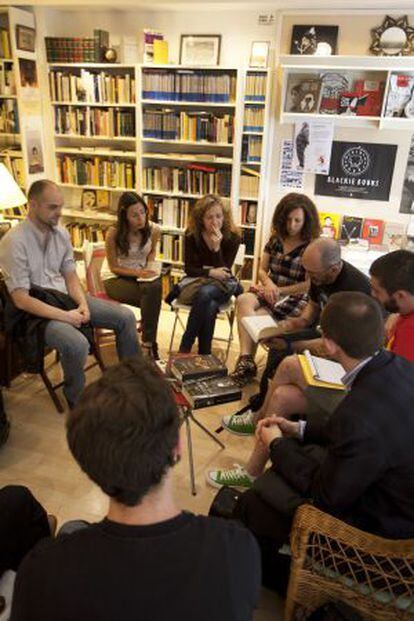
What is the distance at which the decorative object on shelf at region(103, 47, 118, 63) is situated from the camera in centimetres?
391

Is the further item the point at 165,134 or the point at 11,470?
the point at 165,134

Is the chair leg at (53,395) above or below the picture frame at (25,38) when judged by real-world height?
below

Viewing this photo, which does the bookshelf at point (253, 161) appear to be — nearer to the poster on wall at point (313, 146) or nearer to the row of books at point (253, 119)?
the row of books at point (253, 119)

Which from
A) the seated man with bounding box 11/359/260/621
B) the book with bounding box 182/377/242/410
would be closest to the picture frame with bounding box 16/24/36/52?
the book with bounding box 182/377/242/410

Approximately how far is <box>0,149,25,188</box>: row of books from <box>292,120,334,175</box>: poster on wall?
2.36 meters

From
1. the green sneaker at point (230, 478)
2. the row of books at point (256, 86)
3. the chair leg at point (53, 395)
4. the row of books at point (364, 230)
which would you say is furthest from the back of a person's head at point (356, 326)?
the row of books at point (256, 86)

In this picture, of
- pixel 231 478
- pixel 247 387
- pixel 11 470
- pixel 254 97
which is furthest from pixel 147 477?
pixel 254 97

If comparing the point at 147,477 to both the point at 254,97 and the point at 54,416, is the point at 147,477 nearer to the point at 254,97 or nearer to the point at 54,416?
the point at 54,416

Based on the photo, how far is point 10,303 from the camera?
2.57m

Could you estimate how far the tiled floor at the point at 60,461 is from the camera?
6.66ft

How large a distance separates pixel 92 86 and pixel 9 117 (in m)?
0.77

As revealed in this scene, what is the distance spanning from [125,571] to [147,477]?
0.49 feet

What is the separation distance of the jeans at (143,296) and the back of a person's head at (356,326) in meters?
1.88

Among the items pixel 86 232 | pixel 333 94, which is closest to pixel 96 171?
pixel 86 232
